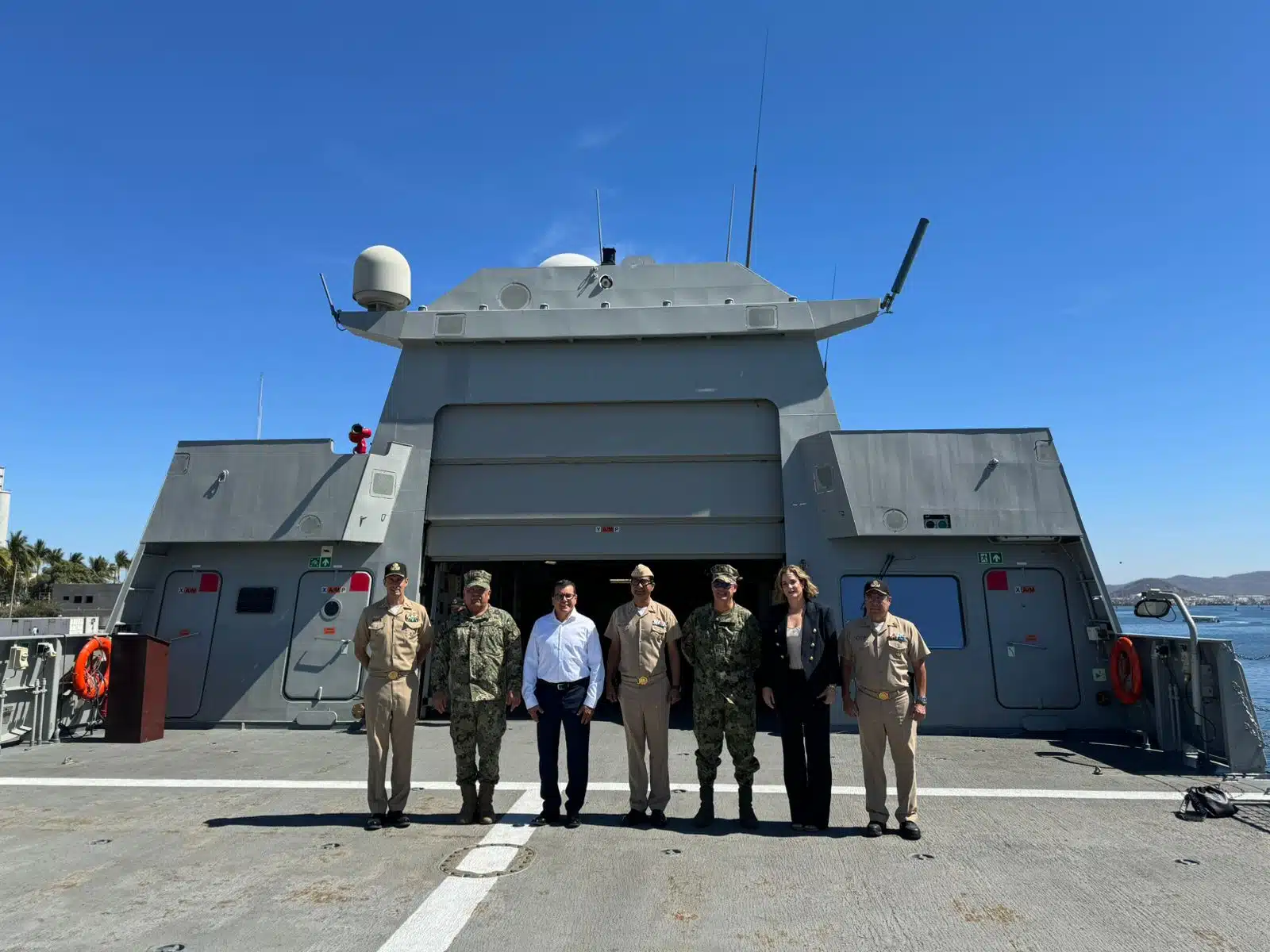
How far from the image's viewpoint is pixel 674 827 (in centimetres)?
477

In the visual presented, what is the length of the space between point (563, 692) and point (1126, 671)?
5519 millimetres

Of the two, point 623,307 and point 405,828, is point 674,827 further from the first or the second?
point 623,307

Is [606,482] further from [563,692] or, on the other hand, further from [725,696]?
[725,696]

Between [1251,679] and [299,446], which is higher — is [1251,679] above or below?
below

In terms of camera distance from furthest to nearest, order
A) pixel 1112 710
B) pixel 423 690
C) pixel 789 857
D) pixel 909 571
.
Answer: pixel 423 690 → pixel 909 571 → pixel 1112 710 → pixel 789 857

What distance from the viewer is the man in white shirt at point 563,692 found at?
4828 mm

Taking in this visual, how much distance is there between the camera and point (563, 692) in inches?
192

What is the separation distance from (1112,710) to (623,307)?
6.45 metres

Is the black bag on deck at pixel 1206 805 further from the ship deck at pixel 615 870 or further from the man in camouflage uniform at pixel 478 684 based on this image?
the man in camouflage uniform at pixel 478 684

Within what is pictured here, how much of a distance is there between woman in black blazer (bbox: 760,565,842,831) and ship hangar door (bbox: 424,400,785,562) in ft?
13.7

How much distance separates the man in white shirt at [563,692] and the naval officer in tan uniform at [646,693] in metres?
0.20

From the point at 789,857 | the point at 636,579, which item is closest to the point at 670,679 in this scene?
the point at 636,579

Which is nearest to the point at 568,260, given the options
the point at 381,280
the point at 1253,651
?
the point at 381,280

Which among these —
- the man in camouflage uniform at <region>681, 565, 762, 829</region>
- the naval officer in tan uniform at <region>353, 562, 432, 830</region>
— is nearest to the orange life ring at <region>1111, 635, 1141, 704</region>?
the man in camouflage uniform at <region>681, 565, 762, 829</region>
